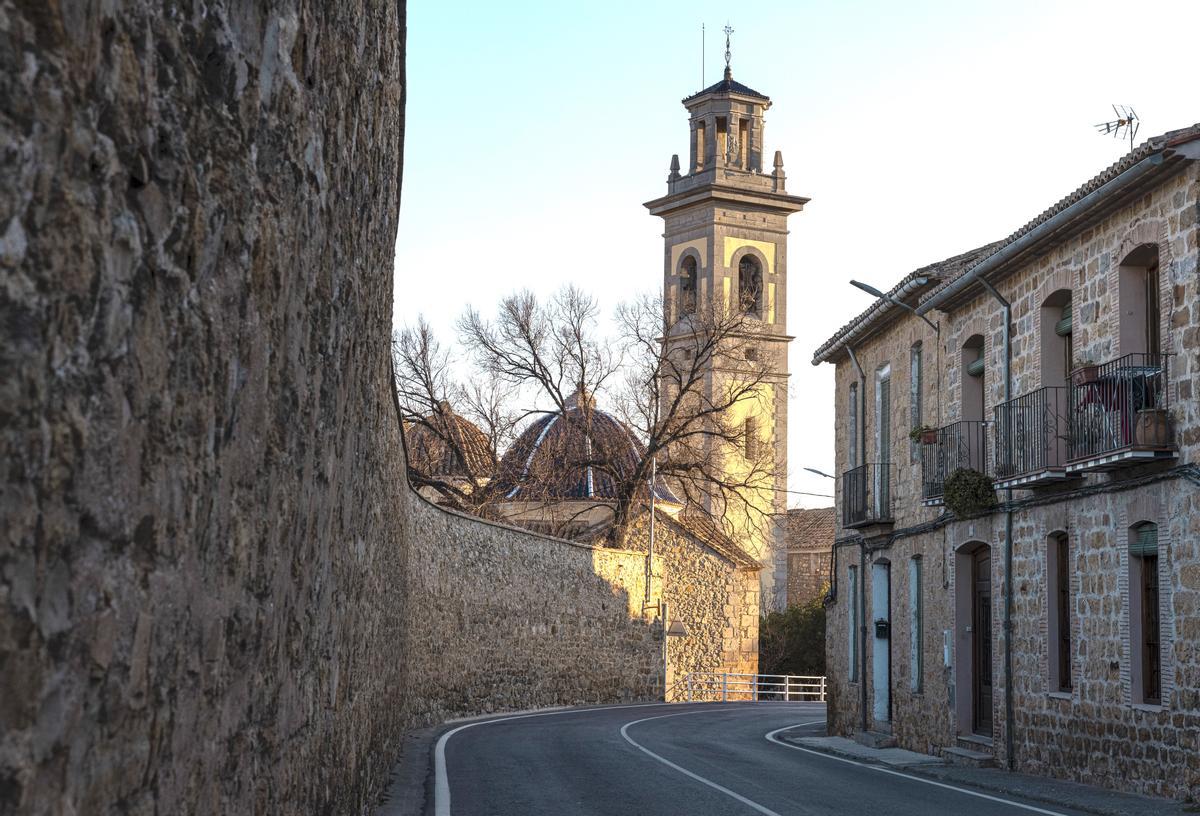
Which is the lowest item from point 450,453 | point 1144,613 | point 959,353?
point 1144,613

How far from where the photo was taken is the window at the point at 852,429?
28.2 metres

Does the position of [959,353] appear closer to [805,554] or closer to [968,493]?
A: [968,493]

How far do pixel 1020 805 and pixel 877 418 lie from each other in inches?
513

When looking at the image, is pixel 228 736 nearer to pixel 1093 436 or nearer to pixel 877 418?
pixel 1093 436

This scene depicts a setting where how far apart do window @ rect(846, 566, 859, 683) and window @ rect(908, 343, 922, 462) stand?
400 cm

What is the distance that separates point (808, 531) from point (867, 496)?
5472 cm

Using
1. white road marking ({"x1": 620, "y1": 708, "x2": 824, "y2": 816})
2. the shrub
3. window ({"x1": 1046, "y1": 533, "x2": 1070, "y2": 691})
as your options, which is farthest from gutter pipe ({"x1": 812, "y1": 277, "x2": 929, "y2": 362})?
white road marking ({"x1": 620, "y1": 708, "x2": 824, "y2": 816})

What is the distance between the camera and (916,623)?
23.9 meters

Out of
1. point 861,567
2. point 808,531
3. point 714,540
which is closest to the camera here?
point 861,567

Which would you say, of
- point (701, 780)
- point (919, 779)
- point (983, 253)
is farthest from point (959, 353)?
point (701, 780)

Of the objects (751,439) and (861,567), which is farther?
(751,439)

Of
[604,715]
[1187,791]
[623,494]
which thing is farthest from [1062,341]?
[623,494]

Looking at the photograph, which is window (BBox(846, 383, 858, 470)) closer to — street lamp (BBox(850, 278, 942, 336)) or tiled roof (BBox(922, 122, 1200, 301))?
street lamp (BBox(850, 278, 942, 336))

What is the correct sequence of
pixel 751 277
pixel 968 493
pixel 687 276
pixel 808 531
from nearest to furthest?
pixel 968 493
pixel 687 276
pixel 751 277
pixel 808 531
